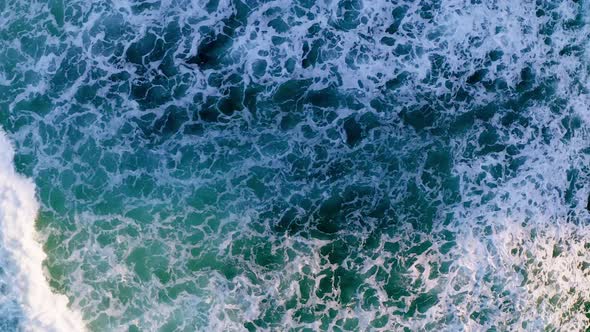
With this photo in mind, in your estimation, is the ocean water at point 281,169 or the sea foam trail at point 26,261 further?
the ocean water at point 281,169

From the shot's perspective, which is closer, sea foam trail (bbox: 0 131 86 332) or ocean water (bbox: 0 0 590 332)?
sea foam trail (bbox: 0 131 86 332)

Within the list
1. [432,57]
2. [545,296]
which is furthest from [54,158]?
[545,296]

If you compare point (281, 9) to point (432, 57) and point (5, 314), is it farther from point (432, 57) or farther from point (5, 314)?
point (5, 314)

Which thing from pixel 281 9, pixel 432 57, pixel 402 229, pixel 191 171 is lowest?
pixel 402 229

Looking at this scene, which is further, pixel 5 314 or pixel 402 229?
pixel 402 229
